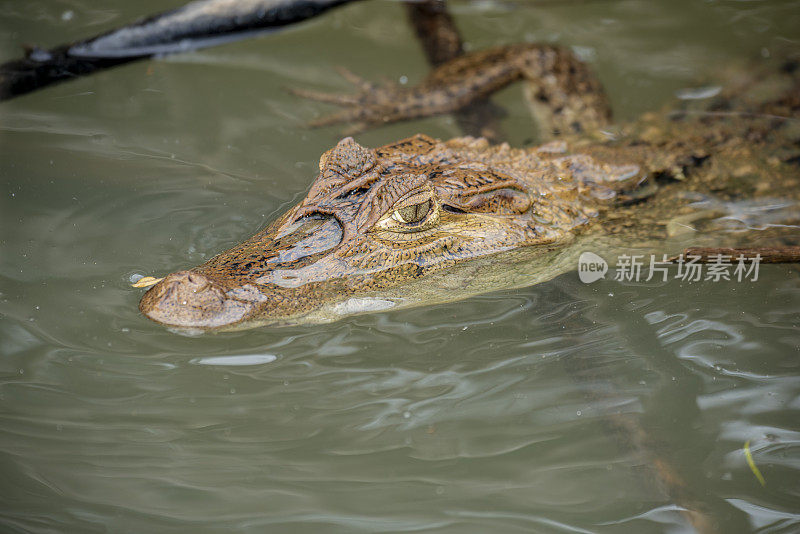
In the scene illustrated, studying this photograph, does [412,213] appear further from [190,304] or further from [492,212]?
[190,304]

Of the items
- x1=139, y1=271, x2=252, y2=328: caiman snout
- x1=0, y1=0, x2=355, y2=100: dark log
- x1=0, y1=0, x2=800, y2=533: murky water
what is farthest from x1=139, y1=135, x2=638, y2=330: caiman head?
x1=0, y1=0, x2=355, y2=100: dark log

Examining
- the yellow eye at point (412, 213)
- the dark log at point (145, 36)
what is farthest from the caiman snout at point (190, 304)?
the dark log at point (145, 36)

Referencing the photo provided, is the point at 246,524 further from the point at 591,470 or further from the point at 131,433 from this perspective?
the point at 591,470

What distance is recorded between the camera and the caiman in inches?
125

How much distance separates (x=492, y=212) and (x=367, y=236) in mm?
735

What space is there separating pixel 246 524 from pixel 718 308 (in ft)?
9.38

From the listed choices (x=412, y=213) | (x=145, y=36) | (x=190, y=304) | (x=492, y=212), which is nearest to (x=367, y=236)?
(x=412, y=213)

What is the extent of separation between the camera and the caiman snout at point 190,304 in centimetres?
284

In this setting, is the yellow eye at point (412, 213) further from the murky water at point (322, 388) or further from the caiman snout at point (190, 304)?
the caiman snout at point (190, 304)

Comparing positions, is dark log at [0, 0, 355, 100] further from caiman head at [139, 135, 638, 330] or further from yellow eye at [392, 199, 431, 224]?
yellow eye at [392, 199, 431, 224]

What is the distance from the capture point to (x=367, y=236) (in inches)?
129

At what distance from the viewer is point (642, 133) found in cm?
436

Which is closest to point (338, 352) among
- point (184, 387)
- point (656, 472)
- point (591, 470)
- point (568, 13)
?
point (184, 387)

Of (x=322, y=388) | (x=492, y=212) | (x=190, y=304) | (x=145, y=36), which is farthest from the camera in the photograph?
(x=145, y=36)
